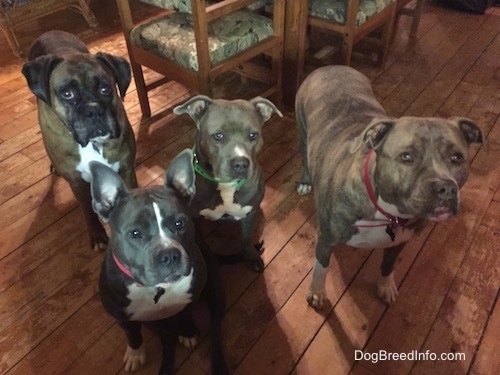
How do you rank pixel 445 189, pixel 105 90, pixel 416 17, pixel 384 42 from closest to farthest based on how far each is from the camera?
pixel 445 189
pixel 105 90
pixel 384 42
pixel 416 17

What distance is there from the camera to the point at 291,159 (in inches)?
117

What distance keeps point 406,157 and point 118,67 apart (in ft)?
4.62

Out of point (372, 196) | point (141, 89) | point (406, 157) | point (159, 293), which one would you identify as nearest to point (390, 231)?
point (372, 196)

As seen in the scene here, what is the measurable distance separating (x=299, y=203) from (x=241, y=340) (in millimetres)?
960

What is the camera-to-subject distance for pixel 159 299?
167 centimetres

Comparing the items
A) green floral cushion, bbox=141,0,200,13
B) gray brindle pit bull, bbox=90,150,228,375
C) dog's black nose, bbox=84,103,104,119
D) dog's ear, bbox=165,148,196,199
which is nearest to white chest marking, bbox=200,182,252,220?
gray brindle pit bull, bbox=90,150,228,375

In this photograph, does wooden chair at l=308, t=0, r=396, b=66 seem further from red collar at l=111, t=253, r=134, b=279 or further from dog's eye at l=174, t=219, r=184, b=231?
red collar at l=111, t=253, r=134, b=279

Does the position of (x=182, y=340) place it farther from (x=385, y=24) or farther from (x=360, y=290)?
(x=385, y=24)

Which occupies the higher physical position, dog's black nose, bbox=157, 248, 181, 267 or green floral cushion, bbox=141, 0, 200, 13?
green floral cushion, bbox=141, 0, 200, 13

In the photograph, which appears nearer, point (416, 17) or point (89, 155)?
point (89, 155)

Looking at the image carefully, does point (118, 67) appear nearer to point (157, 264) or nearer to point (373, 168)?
point (157, 264)

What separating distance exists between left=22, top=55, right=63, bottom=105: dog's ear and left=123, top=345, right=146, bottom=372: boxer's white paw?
119 centimetres

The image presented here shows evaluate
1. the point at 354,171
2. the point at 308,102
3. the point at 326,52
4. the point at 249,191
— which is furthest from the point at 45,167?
the point at 326,52

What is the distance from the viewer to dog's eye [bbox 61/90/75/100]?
1.98 m
